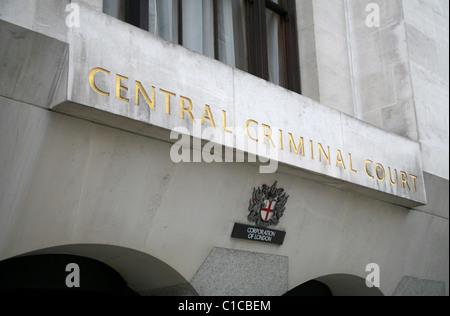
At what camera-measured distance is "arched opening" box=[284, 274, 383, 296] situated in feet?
34.6

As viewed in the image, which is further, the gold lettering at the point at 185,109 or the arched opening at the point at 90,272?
the arched opening at the point at 90,272

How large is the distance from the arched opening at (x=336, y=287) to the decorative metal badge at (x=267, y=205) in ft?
7.07

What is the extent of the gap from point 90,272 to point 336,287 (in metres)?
4.79

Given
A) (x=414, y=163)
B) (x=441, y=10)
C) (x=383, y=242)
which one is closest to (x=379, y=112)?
(x=414, y=163)

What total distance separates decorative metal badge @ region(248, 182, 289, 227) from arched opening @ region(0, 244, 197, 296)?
1.40m

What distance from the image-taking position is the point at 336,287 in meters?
11.1

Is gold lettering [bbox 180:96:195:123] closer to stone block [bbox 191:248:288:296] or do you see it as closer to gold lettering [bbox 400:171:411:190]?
stone block [bbox 191:248:288:296]

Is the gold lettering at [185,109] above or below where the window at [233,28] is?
below

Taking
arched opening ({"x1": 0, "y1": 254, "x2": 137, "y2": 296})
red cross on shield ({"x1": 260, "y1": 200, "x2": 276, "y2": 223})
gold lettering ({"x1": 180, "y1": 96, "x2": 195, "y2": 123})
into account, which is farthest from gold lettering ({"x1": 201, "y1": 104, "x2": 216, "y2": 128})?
arched opening ({"x1": 0, "y1": 254, "x2": 137, "y2": 296})

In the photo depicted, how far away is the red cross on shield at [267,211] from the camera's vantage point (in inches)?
342
